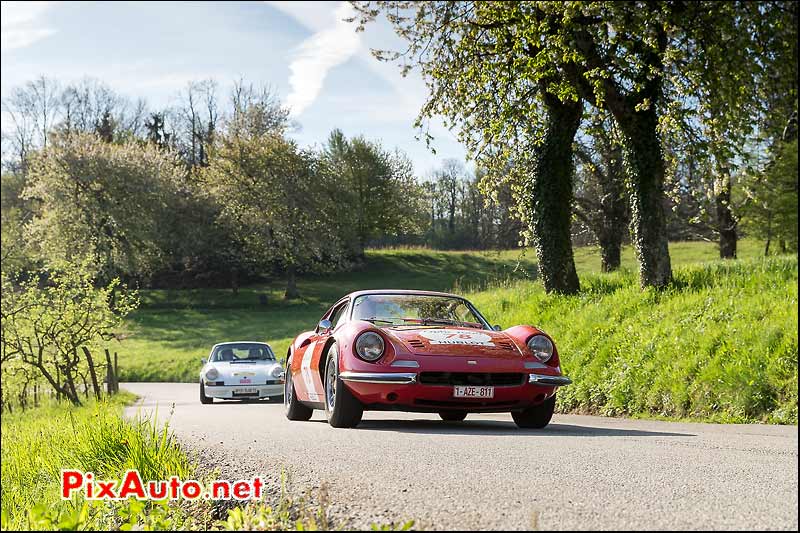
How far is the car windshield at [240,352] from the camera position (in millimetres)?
20766

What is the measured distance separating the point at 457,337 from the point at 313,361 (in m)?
1.83

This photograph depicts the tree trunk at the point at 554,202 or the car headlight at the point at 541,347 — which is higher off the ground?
the tree trunk at the point at 554,202

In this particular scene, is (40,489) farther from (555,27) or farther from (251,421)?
(555,27)

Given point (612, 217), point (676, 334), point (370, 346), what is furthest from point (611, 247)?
point (370, 346)

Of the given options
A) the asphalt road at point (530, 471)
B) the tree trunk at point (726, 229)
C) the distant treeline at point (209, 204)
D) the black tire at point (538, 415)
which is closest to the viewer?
the asphalt road at point (530, 471)

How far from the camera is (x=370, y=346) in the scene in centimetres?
892

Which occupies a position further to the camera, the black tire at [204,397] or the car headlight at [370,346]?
the black tire at [204,397]

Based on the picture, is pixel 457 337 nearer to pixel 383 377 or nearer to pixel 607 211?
pixel 383 377

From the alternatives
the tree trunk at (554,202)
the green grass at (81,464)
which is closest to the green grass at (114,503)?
the green grass at (81,464)

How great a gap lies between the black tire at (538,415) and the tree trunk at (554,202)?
8934 millimetres

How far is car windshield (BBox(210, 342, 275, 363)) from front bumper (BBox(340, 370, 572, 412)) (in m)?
12.3

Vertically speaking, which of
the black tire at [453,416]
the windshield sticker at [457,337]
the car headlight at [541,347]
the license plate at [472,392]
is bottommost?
the black tire at [453,416]

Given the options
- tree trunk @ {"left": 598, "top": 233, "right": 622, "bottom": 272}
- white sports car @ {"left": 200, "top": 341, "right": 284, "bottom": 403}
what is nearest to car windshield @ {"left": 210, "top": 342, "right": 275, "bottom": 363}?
white sports car @ {"left": 200, "top": 341, "right": 284, "bottom": 403}

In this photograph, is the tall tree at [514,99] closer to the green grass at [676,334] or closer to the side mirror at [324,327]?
the green grass at [676,334]
